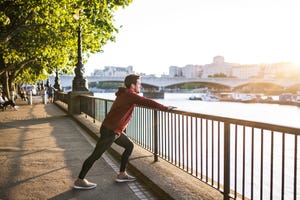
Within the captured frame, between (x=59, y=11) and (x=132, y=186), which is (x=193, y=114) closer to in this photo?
(x=132, y=186)

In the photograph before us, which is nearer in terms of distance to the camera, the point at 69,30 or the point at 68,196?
the point at 68,196

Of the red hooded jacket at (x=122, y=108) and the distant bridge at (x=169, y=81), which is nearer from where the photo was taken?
the red hooded jacket at (x=122, y=108)

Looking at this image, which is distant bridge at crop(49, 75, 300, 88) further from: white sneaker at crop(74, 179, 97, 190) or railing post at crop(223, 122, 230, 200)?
railing post at crop(223, 122, 230, 200)

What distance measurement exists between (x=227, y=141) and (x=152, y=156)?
2.66m

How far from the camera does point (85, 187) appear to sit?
441 centimetres

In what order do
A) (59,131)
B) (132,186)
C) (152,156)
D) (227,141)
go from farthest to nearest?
(59,131)
(152,156)
(132,186)
(227,141)

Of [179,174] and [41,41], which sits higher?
[41,41]

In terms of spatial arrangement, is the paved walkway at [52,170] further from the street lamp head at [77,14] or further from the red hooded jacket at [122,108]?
the street lamp head at [77,14]

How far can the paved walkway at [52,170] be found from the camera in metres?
4.26

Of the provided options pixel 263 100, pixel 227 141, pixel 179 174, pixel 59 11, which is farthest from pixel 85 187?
pixel 263 100

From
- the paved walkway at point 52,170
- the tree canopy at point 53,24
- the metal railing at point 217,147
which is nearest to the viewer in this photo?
the metal railing at point 217,147

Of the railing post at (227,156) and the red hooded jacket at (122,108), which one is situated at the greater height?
the red hooded jacket at (122,108)

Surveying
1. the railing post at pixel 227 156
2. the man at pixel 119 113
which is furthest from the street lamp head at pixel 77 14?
the railing post at pixel 227 156

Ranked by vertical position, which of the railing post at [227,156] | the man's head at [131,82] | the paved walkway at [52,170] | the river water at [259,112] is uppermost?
the man's head at [131,82]
